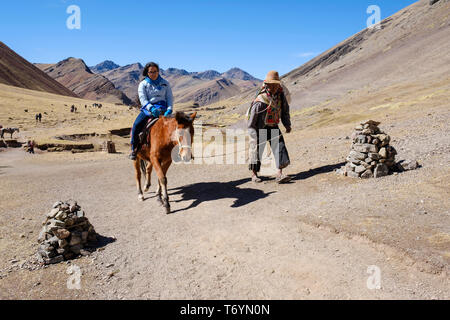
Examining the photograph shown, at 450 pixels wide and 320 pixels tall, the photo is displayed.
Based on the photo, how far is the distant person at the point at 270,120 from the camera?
798cm

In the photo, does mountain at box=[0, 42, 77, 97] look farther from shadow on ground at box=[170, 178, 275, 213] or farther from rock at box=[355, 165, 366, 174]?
rock at box=[355, 165, 366, 174]

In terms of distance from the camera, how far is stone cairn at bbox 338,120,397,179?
7.06 metres

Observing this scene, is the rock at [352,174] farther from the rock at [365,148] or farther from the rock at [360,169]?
the rock at [365,148]

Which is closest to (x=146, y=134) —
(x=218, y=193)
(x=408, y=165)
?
(x=218, y=193)

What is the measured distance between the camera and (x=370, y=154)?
7.10 m

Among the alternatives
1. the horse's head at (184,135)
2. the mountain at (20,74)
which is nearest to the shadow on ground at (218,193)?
the horse's head at (184,135)

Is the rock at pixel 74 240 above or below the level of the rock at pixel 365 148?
below

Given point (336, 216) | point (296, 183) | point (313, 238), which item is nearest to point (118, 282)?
point (313, 238)

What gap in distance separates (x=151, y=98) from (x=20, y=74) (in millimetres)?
148444

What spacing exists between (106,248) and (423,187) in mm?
6398

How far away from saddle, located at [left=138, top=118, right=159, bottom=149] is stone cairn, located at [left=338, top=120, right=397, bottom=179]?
535cm

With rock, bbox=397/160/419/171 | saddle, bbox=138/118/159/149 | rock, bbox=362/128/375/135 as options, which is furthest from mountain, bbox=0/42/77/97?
rock, bbox=397/160/419/171

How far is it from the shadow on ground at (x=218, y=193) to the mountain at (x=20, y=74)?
128315mm
